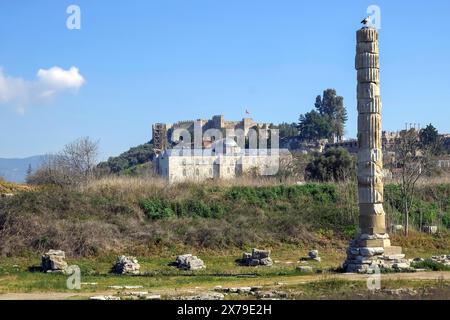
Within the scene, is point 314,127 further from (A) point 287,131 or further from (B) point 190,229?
(B) point 190,229

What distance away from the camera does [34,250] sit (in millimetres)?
25688

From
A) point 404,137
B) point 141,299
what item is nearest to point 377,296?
point 141,299

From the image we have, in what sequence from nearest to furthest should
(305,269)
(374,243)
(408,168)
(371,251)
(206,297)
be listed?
(206,297) → (371,251) → (374,243) → (305,269) → (408,168)

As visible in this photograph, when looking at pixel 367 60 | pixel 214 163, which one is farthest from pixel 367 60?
pixel 214 163

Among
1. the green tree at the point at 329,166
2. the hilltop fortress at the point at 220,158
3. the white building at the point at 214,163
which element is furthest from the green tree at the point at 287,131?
the green tree at the point at 329,166

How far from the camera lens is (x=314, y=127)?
8756 cm

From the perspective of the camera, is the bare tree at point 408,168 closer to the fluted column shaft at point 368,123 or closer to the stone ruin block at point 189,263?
the fluted column shaft at point 368,123

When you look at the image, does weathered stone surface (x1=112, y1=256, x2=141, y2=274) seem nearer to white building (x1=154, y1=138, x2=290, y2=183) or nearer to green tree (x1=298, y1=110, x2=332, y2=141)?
white building (x1=154, y1=138, x2=290, y2=183)

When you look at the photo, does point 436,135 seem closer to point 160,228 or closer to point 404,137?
point 404,137

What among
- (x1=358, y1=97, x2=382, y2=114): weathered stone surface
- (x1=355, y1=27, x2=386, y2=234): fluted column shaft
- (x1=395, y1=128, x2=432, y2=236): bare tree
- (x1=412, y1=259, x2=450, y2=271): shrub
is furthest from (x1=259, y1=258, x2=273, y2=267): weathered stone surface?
(x1=395, y1=128, x2=432, y2=236): bare tree

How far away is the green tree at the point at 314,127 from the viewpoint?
8744cm

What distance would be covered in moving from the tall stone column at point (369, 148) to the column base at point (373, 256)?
29mm

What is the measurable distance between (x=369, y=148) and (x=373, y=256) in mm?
3280
